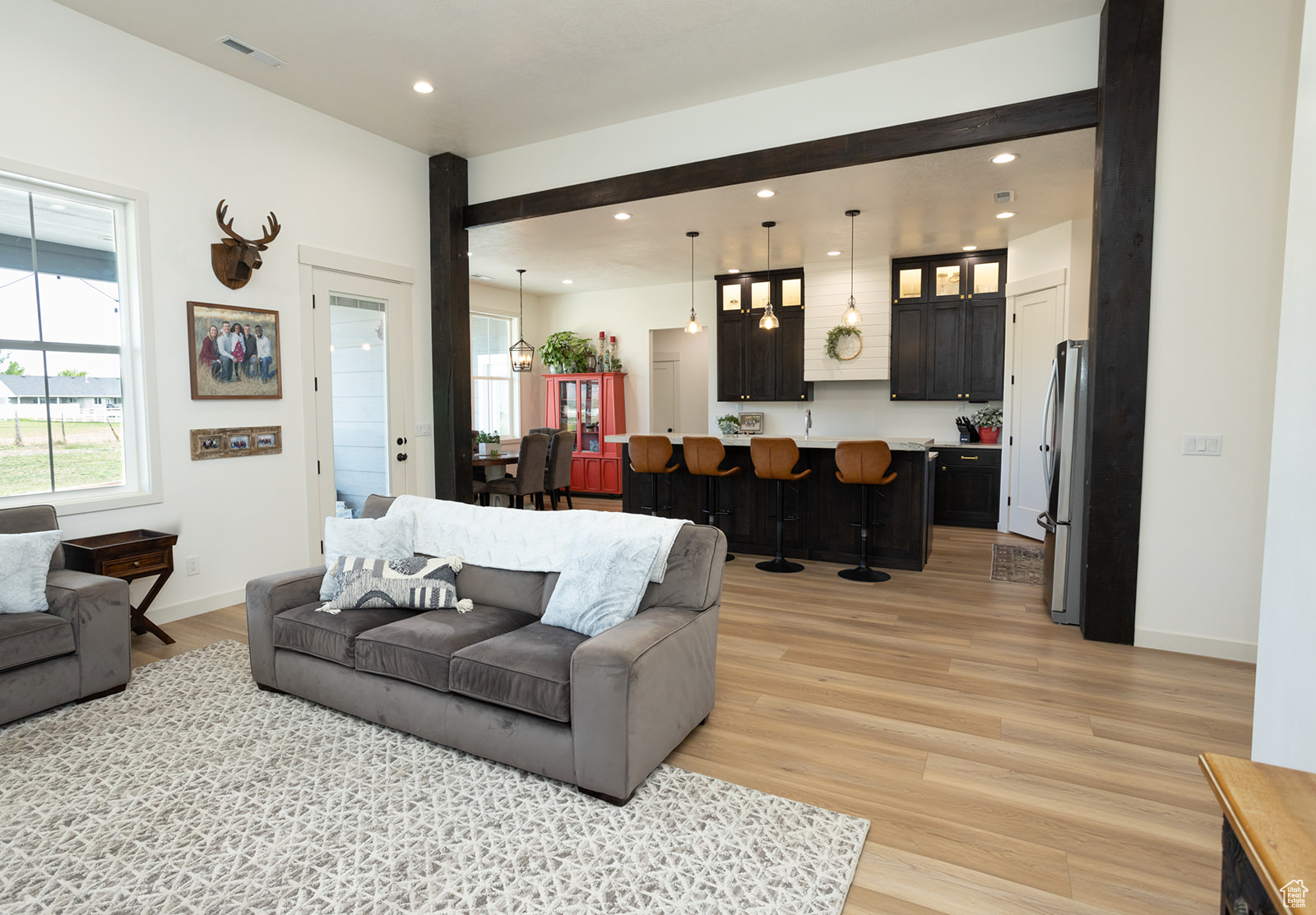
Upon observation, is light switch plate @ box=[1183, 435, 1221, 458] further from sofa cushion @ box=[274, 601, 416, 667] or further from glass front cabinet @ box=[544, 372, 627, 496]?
glass front cabinet @ box=[544, 372, 627, 496]

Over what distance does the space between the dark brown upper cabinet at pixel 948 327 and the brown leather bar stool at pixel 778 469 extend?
107 inches

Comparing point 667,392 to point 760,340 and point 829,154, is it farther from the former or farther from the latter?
point 829,154

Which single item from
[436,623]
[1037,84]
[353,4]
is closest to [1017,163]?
[1037,84]

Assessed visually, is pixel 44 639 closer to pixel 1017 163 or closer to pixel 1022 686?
pixel 1022 686

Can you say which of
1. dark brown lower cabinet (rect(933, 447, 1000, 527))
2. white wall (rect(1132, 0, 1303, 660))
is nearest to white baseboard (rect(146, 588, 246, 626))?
white wall (rect(1132, 0, 1303, 660))

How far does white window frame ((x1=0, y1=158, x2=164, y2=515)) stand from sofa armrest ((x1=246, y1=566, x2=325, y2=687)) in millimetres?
1402

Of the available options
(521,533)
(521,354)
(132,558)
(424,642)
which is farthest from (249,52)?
(521,354)

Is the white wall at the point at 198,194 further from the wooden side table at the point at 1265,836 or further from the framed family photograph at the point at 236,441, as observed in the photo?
the wooden side table at the point at 1265,836

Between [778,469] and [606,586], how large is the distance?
114 inches

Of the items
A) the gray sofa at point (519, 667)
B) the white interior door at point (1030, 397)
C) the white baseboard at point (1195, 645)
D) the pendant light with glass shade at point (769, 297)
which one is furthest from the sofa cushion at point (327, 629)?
the white interior door at point (1030, 397)

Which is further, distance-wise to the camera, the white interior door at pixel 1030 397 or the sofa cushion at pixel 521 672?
the white interior door at pixel 1030 397

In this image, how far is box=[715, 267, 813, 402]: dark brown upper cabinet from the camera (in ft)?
26.4

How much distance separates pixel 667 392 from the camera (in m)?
10.0

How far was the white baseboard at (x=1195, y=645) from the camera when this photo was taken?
136 inches
